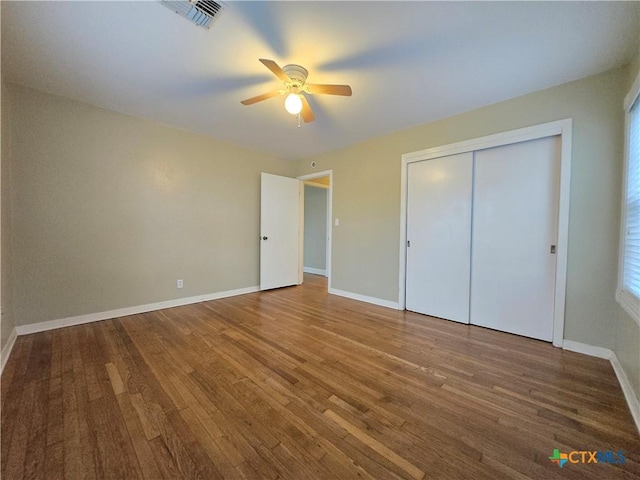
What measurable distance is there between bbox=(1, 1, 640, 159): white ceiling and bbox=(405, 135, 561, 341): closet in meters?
0.69

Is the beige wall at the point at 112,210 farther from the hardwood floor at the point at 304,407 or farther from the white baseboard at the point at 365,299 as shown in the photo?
the white baseboard at the point at 365,299

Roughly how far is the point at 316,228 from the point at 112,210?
14.1 feet

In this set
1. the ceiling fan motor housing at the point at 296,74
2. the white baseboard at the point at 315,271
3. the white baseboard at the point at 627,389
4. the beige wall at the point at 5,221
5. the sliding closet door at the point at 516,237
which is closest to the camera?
the white baseboard at the point at 627,389

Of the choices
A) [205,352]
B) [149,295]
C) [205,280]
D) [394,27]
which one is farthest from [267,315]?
[394,27]

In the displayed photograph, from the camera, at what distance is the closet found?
2408 millimetres

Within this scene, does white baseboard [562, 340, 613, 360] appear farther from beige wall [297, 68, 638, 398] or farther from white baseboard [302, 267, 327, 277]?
white baseboard [302, 267, 327, 277]

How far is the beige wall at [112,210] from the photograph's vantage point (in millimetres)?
2471

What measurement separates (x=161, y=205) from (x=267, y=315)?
2.06 meters

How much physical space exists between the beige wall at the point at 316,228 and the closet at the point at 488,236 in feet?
10.4

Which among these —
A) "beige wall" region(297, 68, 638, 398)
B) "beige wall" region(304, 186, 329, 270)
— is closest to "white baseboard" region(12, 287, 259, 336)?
"beige wall" region(304, 186, 329, 270)

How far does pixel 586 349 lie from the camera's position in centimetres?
216

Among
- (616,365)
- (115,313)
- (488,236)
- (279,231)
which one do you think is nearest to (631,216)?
(488,236)

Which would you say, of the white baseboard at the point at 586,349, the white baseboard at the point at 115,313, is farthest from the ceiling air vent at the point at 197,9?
the white baseboard at the point at 586,349

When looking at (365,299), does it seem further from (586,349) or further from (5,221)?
(5,221)
